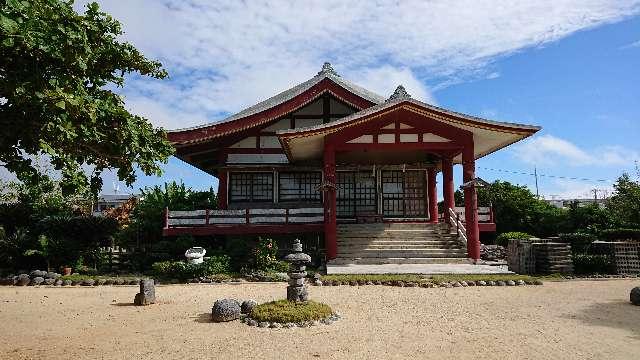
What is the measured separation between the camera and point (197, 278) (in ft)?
47.1

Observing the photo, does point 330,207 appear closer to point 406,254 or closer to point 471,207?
point 406,254

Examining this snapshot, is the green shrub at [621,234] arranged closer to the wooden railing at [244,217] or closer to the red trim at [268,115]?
the red trim at [268,115]

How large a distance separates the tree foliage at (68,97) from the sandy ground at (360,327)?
2.75 meters

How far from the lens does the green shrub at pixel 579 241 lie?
16.1 meters

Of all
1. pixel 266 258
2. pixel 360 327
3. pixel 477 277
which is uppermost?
pixel 266 258

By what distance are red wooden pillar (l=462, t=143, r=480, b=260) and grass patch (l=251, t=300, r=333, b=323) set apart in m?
8.76

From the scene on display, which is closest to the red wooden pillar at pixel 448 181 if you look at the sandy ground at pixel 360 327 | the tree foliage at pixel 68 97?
the sandy ground at pixel 360 327

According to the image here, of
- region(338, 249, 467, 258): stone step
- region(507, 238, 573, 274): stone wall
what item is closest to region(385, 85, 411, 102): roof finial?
region(338, 249, 467, 258): stone step

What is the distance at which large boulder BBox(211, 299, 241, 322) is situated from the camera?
8648 millimetres

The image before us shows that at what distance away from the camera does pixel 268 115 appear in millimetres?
19391

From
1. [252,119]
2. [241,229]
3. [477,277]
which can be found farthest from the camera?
[252,119]

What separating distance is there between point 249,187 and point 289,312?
12.7 m

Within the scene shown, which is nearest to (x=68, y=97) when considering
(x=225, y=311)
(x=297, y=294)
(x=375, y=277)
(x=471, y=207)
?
(x=225, y=311)

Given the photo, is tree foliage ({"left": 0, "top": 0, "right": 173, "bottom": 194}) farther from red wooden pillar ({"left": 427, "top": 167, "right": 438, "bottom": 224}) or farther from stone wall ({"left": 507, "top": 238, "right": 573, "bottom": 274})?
red wooden pillar ({"left": 427, "top": 167, "right": 438, "bottom": 224})
